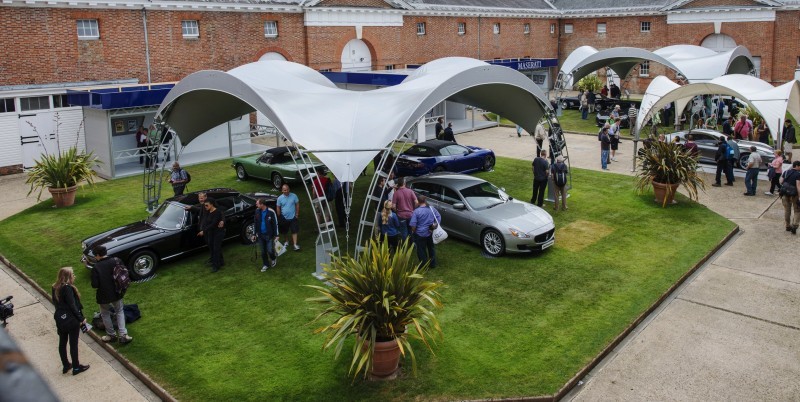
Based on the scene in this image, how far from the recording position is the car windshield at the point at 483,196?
15405 mm

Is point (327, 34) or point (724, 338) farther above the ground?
point (327, 34)

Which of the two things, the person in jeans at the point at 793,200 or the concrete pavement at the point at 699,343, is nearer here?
the concrete pavement at the point at 699,343

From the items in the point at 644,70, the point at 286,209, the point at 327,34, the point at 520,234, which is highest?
the point at 327,34

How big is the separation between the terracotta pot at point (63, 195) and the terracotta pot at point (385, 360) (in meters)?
14.2

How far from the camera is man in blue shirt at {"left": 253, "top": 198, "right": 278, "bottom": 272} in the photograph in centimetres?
1397

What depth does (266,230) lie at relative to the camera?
14039 mm

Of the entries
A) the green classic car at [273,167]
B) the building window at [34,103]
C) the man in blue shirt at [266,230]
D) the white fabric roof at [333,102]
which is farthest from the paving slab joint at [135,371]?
the building window at [34,103]

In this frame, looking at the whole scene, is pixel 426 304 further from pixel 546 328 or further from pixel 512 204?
pixel 512 204

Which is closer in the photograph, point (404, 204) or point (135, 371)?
point (135, 371)

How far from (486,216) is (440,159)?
307 inches

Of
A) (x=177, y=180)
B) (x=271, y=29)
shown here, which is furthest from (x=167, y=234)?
(x=271, y=29)

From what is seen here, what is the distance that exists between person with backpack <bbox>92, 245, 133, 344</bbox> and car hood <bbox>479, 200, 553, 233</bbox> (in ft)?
25.7

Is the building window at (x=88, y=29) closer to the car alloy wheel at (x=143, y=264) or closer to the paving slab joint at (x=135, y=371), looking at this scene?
the car alloy wheel at (x=143, y=264)

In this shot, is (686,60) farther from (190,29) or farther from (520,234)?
(190,29)
